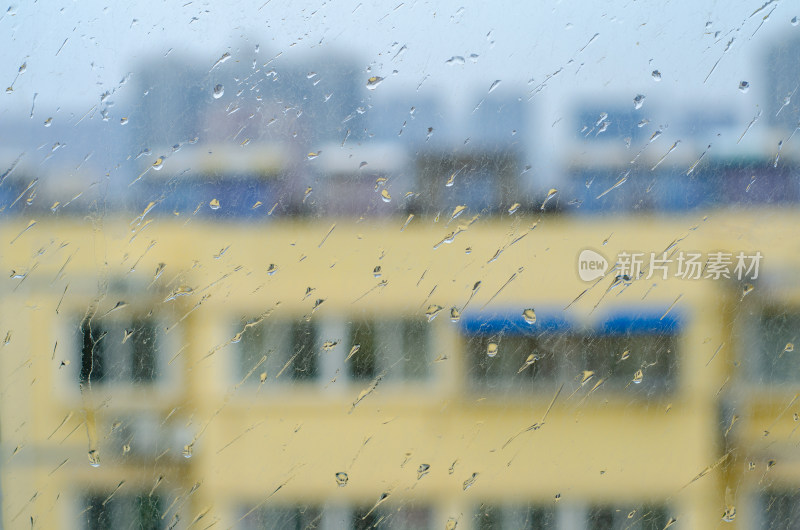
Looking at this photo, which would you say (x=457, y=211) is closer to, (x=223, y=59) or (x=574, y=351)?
(x=574, y=351)

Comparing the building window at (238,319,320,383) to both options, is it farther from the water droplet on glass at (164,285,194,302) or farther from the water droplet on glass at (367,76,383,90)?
the water droplet on glass at (367,76,383,90)

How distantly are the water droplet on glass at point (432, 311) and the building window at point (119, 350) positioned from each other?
373 millimetres

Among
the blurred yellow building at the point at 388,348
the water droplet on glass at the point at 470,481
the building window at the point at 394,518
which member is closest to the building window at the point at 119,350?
the blurred yellow building at the point at 388,348

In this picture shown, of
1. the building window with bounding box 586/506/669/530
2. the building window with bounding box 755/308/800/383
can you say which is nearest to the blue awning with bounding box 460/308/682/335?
the building window with bounding box 755/308/800/383

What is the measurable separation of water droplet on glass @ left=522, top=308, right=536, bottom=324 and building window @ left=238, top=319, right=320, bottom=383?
293 millimetres

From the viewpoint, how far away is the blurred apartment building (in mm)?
787

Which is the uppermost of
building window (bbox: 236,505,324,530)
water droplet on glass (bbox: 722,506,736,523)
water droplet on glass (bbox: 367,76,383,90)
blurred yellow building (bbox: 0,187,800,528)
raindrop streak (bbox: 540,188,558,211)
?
water droplet on glass (bbox: 367,76,383,90)

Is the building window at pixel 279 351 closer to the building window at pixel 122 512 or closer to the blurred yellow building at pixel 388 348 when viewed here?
the blurred yellow building at pixel 388 348

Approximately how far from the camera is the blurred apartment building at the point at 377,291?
79cm

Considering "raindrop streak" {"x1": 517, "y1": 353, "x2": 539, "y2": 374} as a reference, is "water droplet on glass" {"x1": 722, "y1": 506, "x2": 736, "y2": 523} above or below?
below

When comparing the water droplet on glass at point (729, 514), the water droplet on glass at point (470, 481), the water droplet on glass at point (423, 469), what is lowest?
the water droplet on glass at point (729, 514)

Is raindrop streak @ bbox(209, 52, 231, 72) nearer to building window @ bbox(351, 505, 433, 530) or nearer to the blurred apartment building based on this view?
the blurred apartment building

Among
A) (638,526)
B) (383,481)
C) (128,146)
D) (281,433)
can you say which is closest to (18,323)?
(128,146)

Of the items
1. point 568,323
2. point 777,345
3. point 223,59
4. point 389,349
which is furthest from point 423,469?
point 223,59
